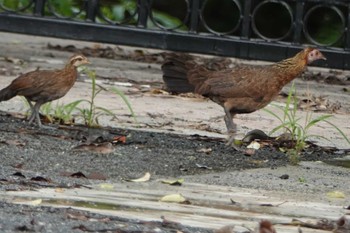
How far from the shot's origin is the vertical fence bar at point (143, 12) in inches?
578

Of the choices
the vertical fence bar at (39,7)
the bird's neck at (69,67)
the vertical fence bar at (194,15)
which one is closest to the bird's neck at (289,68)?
the bird's neck at (69,67)

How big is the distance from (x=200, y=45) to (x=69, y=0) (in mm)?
2313

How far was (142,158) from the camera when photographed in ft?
27.5

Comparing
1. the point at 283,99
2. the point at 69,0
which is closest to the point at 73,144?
the point at 283,99

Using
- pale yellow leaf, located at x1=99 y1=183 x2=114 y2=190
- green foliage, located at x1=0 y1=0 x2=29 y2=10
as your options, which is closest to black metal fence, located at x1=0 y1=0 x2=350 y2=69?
green foliage, located at x1=0 y1=0 x2=29 y2=10

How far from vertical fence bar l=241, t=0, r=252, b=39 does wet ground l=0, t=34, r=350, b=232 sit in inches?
114

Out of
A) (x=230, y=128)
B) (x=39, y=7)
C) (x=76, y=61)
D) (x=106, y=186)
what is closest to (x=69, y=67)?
(x=76, y=61)

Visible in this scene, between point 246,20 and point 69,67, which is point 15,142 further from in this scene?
point 246,20

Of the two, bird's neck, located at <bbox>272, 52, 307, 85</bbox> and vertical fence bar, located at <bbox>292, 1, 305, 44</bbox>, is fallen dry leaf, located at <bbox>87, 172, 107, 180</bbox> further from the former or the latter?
vertical fence bar, located at <bbox>292, 1, 305, 44</bbox>

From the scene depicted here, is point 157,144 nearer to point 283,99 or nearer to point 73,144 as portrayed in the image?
point 73,144

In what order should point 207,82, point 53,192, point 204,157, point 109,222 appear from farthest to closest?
point 207,82 → point 204,157 → point 53,192 → point 109,222

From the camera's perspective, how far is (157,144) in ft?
29.6

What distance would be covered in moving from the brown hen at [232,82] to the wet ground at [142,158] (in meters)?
0.30

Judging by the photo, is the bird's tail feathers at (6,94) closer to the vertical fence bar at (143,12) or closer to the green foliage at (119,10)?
the vertical fence bar at (143,12)
